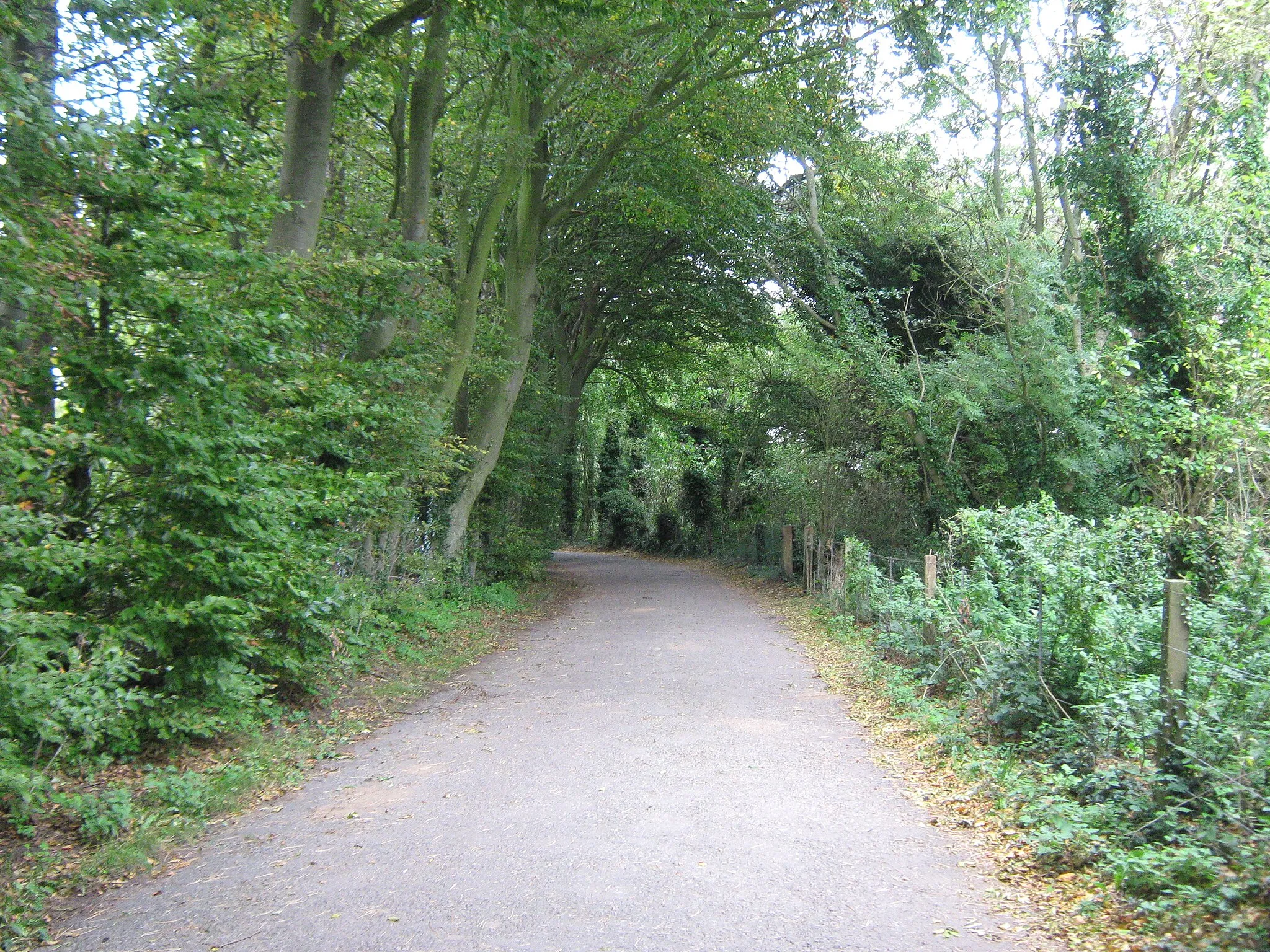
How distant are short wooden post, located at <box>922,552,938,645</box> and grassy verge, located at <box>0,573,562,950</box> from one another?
19.1 feet

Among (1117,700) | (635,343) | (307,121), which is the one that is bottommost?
(1117,700)

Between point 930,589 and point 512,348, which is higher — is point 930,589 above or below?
below

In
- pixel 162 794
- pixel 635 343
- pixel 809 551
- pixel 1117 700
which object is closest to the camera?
pixel 1117 700

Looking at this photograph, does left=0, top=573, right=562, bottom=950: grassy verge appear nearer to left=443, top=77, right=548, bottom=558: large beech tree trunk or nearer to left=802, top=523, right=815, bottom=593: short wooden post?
left=443, top=77, right=548, bottom=558: large beech tree trunk

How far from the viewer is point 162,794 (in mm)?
5984

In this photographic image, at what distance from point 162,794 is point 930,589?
8502 mm

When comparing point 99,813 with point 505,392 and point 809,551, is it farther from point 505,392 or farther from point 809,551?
point 809,551

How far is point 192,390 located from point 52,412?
2.89 ft

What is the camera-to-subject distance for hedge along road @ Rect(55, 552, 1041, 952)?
4.42 meters

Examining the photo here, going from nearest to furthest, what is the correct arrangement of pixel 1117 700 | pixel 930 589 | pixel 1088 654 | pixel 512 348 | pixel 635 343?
pixel 1117 700, pixel 1088 654, pixel 930 589, pixel 512 348, pixel 635 343

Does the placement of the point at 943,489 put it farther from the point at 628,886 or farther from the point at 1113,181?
the point at 628,886

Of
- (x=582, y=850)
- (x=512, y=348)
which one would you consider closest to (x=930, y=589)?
(x=582, y=850)

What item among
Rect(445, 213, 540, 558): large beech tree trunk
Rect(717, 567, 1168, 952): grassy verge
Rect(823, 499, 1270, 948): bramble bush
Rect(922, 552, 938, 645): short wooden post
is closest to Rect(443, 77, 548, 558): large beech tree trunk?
Rect(445, 213, 540, 558): large beech tree trunk

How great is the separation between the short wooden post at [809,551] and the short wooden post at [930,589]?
333 inches
